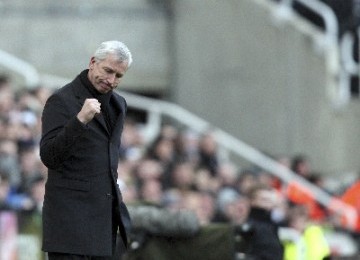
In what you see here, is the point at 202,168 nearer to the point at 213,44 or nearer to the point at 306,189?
the point at 306,189

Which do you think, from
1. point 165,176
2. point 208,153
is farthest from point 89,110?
point 208,153

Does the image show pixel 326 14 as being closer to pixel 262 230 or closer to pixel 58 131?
pixel 262 230

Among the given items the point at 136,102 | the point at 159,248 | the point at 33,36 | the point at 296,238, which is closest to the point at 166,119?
the point at 136,102

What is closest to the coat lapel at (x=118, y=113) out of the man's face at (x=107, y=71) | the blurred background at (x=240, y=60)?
the man's face at (x=107, y=71)

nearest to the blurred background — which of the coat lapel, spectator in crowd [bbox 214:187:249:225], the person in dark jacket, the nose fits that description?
spectator in crowd [bbox 214:187:249:225]

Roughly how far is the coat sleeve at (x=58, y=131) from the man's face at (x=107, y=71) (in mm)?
247

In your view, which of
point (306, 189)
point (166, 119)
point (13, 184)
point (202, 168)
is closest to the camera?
point (13, 184)

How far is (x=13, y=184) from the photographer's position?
49.9ft

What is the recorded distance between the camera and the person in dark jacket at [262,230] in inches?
468

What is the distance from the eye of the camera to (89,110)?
8.27 metres

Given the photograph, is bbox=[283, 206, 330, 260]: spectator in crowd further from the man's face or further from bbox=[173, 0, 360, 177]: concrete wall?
bbox=[173, 0, 360, 177]: concrete wall

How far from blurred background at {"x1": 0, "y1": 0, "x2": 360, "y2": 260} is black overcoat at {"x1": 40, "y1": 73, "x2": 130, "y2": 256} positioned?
527 inches

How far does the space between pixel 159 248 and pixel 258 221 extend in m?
0.92

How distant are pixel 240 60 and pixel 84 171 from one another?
14.4 metres
